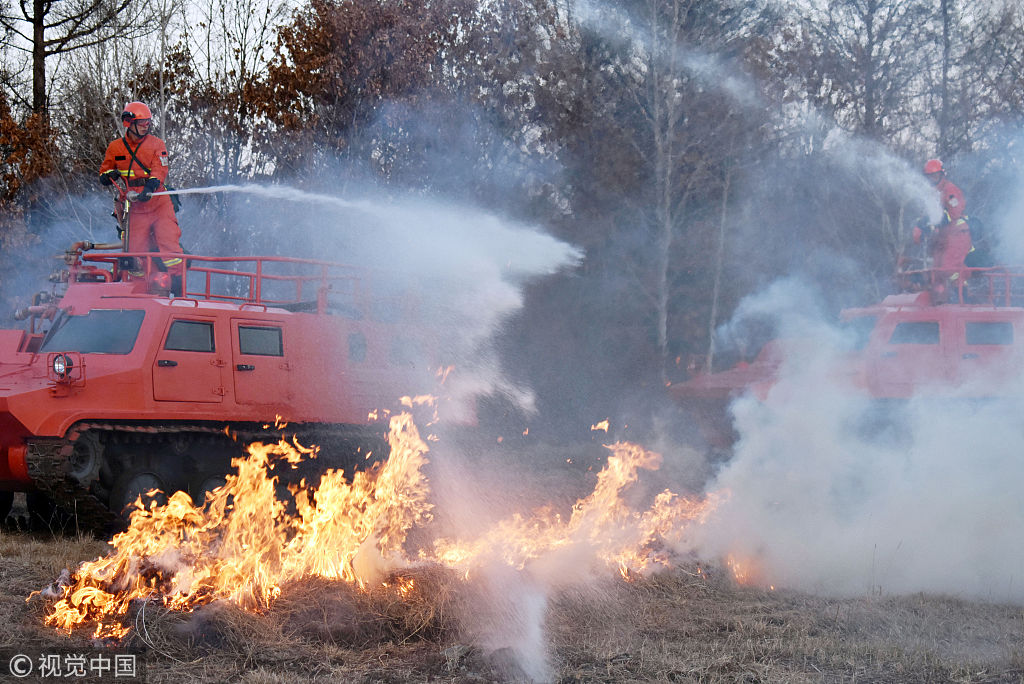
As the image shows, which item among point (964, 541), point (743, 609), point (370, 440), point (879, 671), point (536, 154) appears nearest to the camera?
point (879, 671)

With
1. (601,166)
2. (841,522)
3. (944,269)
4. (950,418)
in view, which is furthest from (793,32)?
(841,522)

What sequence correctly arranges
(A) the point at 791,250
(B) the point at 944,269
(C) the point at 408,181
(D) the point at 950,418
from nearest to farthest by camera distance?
1. (D) the point at 950,418
2. (B) the point at 944,269
3. (C) the point at 408,181
4. (A) the point at 791,250

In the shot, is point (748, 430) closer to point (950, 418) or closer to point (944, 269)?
point (950, 418)

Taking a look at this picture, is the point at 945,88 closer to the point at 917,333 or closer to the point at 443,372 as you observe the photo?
the point at 917,333

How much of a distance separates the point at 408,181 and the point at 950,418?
11118 mm

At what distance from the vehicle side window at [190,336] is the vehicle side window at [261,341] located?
0.31 meters

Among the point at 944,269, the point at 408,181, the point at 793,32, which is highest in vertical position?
the point at 793,32

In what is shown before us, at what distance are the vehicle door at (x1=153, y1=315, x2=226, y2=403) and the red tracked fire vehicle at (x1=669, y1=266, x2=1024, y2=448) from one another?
16.4ft

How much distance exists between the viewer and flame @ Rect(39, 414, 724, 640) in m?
6.92

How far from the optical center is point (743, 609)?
25.1ft

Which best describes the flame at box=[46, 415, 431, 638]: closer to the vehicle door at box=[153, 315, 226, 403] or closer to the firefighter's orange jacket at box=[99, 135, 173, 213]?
the vehicle door at box=[153, 315, 226, 403]

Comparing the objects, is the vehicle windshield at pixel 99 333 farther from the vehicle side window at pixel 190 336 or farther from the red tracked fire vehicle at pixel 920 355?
the red tracked fire vehicle at pixel 920 355

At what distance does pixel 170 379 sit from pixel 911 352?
24.4 feet

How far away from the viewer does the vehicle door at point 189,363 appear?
32.3 ft
